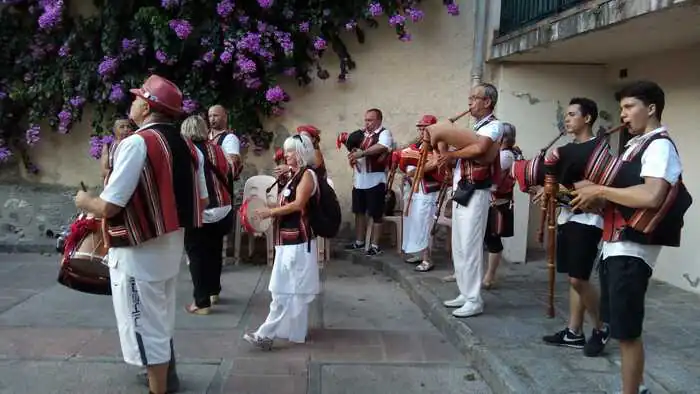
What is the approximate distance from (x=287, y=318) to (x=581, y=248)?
6.99 feet

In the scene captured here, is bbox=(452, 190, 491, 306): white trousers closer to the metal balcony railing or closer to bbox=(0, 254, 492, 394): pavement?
bbox=(0, 254, 492, 394): pavement

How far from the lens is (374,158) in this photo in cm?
841

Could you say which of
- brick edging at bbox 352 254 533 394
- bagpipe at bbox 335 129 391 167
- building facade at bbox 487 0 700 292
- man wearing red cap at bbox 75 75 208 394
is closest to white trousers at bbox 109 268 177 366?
man wearing red cap at bbox 75 75 208 394

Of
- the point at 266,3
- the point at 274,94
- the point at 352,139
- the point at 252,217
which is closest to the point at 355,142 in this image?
the point at 352,139

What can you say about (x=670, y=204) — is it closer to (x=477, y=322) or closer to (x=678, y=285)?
(x=477, y=322)

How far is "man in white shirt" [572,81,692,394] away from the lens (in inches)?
131

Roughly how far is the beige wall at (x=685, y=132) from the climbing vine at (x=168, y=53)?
297 centimetres

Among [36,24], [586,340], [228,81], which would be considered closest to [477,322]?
[586,340]

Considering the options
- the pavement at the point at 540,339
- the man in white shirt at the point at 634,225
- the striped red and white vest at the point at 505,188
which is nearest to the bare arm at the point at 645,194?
the man in white shirt at the point at 634,225

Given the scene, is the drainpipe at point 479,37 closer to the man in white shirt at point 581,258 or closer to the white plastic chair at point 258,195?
the white plastic chair at point 258,195

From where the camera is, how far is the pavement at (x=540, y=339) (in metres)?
4.02

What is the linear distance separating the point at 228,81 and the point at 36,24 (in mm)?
2636

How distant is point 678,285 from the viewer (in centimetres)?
668

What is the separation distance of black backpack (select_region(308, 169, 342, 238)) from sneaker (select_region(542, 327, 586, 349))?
5.62 ft
